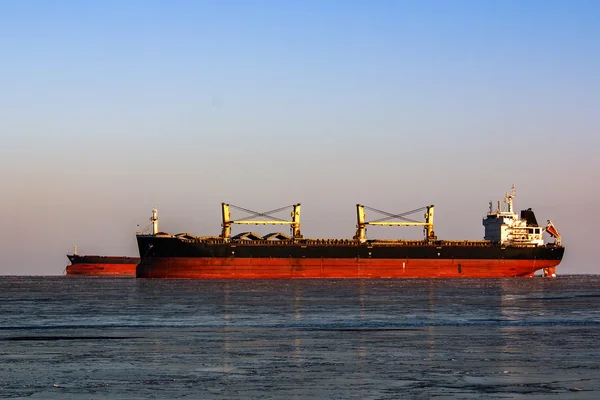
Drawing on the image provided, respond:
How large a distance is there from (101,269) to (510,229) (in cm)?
8287

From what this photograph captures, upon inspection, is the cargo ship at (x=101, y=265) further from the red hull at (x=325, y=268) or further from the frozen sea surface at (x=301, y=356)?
the frozen sea surface at (x=301, y=356)

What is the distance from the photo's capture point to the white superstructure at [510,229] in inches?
4599

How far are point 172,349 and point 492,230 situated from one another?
326 ft

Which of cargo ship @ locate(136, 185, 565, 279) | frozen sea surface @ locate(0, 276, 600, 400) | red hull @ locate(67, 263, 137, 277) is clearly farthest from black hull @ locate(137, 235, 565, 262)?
red hull @ locate(67, 263, 137, 277)

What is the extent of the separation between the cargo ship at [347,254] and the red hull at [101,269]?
58.5m

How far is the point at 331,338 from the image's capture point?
27.9 metres

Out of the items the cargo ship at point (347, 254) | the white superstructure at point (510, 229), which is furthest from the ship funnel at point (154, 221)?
the white superstructure at point (510, 229)

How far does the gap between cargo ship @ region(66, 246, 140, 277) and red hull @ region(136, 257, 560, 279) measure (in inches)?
2499

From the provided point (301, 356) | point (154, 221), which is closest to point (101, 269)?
point (154, 221)

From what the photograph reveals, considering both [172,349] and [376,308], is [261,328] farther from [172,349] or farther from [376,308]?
[376,308]

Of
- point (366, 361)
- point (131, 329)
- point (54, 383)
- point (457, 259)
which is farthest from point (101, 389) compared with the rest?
point (457, 259)

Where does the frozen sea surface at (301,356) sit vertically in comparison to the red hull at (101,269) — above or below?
below

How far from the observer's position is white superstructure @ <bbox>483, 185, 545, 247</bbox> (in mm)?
116812

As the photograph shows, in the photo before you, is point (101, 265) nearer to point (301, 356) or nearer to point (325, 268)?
point (325, 268)
